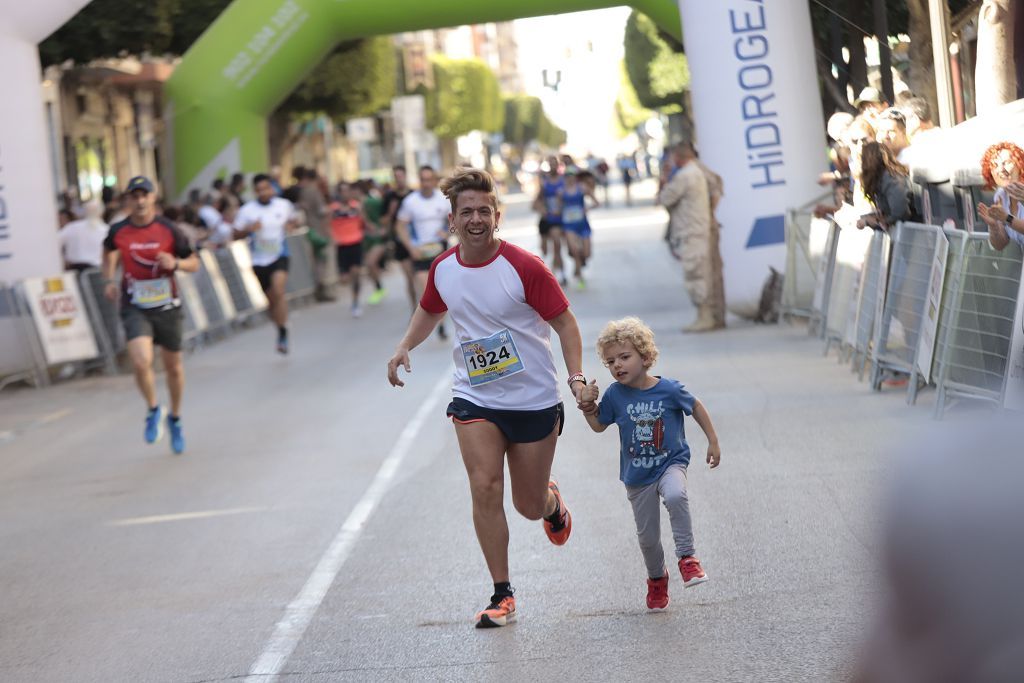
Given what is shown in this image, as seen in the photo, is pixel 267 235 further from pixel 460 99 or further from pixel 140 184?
pixel 460 99

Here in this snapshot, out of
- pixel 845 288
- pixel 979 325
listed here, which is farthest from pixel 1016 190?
pixel 845 288

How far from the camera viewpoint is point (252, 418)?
13.3m

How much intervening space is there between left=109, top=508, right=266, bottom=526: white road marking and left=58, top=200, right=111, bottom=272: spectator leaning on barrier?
10.5 metres

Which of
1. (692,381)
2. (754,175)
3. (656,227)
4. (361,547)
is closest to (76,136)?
(656,227)

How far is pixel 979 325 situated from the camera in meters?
9.55

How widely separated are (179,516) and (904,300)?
517 cm

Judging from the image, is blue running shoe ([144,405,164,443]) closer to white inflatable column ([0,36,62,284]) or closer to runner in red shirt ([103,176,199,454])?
runner in red shirt ([103,176,199,454])

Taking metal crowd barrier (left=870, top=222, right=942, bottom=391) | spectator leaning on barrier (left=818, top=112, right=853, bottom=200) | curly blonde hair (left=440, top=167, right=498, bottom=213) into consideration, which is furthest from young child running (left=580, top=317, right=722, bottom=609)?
spectator leaning on barrier (left=818, top=112, right=853, bottom=200)

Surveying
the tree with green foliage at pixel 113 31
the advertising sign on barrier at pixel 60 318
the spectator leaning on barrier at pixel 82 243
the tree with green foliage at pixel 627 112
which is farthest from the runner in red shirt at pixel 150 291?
the tree with green foliage at pixel 627 112

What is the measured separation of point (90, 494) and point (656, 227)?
102 ft

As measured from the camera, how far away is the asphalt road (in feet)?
19.4

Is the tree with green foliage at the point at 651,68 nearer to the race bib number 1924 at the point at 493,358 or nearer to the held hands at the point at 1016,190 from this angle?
the held hands at the point at 1016,190

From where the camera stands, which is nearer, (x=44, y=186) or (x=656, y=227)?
(x=44, y=186)

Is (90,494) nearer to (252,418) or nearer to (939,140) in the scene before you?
(252,418)
